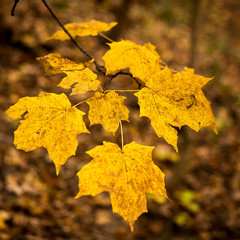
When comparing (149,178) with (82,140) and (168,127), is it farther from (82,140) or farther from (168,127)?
(82,140)

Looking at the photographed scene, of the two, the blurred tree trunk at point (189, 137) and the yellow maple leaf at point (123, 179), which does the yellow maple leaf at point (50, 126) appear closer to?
the yellow maple leaf at point (123, 179)

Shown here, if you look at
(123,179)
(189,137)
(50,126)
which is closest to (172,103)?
(123,179)

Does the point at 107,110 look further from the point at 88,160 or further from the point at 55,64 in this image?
the point at 88,160

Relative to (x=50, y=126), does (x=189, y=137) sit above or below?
below

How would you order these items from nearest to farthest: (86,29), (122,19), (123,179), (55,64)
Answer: (123,179)
(55,64)
(86,29)
(122,19)

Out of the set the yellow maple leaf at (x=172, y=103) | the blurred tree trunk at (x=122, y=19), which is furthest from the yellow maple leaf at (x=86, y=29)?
the blurred tree trunk at (x=122, y=19)

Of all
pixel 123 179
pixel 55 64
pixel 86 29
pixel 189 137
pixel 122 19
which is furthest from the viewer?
pixel 122 19

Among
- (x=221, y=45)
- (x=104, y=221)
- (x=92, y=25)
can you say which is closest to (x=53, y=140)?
(x=92, y=25)

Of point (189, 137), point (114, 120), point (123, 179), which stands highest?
point (114, 120)
